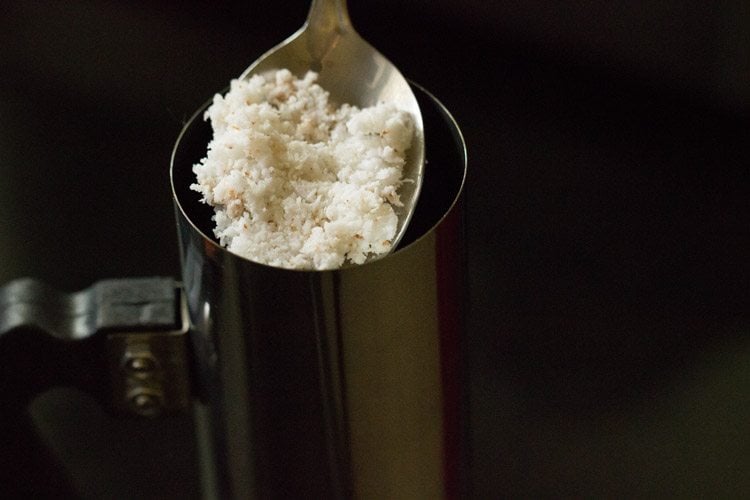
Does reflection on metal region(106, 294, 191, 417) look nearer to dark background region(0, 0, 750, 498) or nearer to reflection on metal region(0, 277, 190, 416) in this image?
reflection on metal region(0, 277, 190, 416)

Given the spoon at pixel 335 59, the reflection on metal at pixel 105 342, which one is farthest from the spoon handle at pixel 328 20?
the reflection on metal at pixel 105 342

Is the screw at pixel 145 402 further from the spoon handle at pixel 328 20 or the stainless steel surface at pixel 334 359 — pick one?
the spoon handle at pixel 328 20

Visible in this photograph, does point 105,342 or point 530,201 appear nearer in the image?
point 105,342

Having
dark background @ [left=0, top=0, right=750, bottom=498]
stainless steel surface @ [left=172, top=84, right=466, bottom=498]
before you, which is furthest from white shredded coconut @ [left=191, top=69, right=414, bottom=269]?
dark background @ [left=0, top=0, right=750, bottom=498]

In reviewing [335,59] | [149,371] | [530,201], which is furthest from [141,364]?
[530,201]

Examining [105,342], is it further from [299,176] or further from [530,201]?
[530,201]

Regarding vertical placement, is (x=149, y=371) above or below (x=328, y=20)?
below
